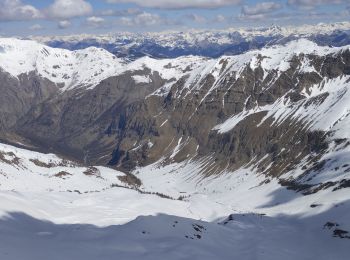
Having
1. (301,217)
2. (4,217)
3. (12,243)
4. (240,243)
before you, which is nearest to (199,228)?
(240,243)

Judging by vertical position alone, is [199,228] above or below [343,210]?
above

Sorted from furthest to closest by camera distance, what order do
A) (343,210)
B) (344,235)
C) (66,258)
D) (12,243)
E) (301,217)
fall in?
(301,217)
(343,210)
(344,235)
(12,243)
(66,258)

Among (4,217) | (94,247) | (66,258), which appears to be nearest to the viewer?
(66,258)

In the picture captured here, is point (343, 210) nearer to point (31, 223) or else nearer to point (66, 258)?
point (31, 223)

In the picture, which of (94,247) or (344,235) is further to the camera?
(344,235)

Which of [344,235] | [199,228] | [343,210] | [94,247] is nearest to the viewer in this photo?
[94,247]

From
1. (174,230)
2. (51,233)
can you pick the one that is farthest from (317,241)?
(51,233)

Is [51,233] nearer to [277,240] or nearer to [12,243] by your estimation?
[12,243]

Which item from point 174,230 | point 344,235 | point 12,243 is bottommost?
point 344,235

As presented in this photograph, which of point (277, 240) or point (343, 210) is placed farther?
point (343, 210)
